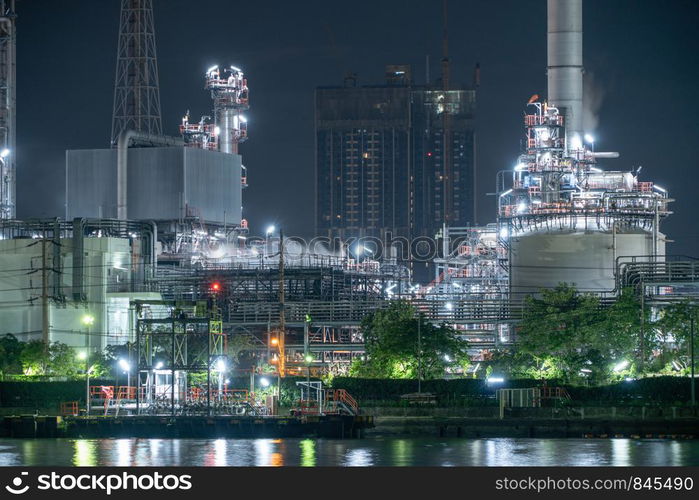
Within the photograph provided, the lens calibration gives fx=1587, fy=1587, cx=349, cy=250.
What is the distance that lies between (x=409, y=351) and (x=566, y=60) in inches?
1733

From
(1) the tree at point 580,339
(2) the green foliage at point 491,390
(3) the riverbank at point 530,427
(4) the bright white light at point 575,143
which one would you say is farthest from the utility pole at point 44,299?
(4) the bright white light at point 575,143

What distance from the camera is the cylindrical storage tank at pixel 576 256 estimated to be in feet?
405

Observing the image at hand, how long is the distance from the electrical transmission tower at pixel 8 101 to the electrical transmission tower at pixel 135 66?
937 centimetres

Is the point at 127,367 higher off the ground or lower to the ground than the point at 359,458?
higher

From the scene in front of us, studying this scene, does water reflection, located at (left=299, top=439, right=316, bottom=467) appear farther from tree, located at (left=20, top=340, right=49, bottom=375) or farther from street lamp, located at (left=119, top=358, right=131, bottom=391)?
tree, located at (left=20, top=340, right=49, bottom=375)

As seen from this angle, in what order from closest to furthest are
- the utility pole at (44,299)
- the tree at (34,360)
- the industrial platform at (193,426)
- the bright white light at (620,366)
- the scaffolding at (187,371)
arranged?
1. the industrial platform at (193,426)
2. the scaffolding at (187,371)
3. the bright white light at (620,366)
4. the tree at (34,360)
5. the utility pole at (44,299)

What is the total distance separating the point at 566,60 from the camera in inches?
5399

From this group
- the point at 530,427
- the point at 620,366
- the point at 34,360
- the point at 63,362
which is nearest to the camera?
the point at 530,427

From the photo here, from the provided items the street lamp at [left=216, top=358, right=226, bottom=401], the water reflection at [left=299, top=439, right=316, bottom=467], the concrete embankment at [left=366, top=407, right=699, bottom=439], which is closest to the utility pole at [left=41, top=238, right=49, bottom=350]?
Answer: the street lamp at [left=216, top=358, right=226, bottom=401]

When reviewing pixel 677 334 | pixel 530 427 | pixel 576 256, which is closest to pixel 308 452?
pixel 530 427

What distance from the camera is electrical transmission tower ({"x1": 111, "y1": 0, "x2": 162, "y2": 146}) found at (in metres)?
143

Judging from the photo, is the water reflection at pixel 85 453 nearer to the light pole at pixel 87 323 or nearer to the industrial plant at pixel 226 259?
the industrial plant at pixel 226 259

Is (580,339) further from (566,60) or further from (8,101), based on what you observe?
(8,101)
